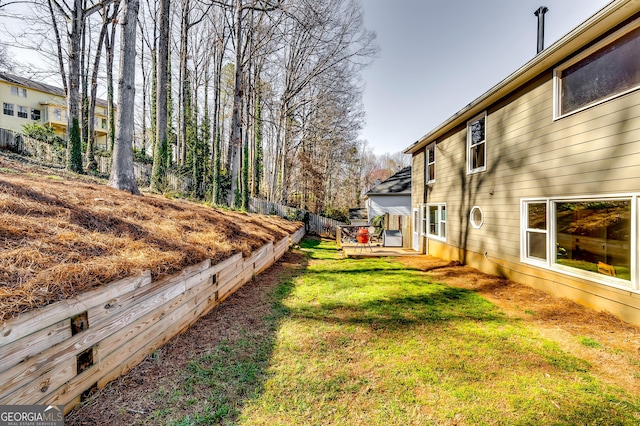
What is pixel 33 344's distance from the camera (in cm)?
157

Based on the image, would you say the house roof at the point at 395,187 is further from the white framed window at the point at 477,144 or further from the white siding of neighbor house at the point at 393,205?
the white framed window at the point at 477,144

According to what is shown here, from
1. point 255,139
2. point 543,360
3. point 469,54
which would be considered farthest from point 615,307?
point 255,139

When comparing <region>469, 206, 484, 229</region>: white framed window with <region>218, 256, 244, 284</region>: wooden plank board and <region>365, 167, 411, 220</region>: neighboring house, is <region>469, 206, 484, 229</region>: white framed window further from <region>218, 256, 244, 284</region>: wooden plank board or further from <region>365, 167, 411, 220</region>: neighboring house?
<region>365, 167, 411, 220</region>: neighboring house

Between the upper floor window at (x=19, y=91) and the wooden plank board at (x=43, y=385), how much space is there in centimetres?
3729

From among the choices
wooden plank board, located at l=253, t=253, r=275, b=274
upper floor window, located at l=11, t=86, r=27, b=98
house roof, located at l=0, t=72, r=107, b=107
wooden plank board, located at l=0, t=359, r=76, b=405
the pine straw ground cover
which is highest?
house roof, located at l=0, t=72, r=107, b=107

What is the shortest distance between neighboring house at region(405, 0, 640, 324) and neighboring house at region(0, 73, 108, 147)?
32.9 metres

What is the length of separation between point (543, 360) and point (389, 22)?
47.2 feet

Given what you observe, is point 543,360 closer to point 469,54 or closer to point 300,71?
point 469,54

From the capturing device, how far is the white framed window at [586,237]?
13.0 feet

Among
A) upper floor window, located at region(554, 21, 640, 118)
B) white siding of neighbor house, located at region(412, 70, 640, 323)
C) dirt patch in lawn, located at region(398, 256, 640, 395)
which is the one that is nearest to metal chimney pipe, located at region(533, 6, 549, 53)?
white siding of neighbor house, located at region(412, 70, 640, 323)

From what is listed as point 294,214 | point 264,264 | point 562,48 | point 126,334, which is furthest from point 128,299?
point 294,214

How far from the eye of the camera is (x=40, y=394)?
5.31ft

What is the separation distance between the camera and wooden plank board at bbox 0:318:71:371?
1434mm

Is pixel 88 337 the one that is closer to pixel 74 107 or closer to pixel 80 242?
pixel 80 242
